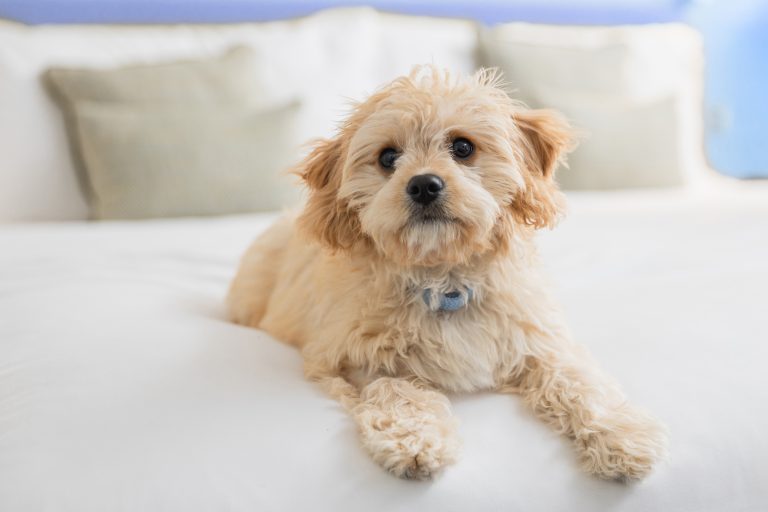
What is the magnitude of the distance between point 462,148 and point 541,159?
8.3 inches

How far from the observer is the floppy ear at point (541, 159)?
58.4 inches

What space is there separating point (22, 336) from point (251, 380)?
53 cm

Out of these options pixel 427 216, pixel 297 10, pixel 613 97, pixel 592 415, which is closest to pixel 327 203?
pixel 427 216

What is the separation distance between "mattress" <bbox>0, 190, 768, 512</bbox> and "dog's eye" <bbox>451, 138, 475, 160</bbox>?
1.58 ft

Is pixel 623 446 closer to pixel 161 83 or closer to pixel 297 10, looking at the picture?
pixel 161 83

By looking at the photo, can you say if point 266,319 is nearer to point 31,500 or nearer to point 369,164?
point 369,164

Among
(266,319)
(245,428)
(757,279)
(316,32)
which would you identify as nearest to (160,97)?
(316,32)

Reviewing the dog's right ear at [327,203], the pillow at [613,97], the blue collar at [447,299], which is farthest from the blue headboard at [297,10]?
the blue collar at [447,299]

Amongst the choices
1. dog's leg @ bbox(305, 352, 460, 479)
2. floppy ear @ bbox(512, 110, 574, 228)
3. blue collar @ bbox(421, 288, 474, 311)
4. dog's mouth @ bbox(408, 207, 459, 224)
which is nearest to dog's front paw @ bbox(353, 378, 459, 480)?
dog's leg @ bbox(305, 352, 460, 479)

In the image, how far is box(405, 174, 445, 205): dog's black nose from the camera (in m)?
1.34

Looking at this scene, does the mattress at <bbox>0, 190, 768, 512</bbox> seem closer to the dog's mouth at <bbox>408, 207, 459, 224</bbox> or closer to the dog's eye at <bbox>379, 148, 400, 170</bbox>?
the dog's mouth at <bbox>408, 207, 459, 224</bbox>

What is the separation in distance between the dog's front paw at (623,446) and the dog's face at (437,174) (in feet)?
1.36

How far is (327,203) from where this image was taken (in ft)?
5.14

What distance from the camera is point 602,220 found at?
108 inches
